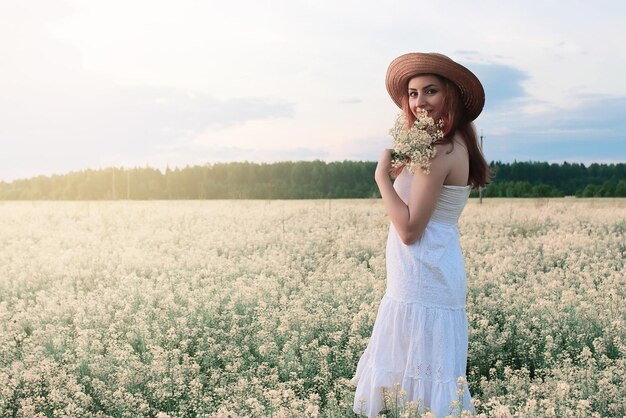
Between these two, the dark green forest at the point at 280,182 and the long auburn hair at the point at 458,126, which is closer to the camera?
the long auburn hair at the point at 458,126

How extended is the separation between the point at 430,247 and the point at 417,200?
380 mm

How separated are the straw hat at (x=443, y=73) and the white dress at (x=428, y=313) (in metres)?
0.61

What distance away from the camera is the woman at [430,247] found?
4.29m

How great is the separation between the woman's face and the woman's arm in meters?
0.38


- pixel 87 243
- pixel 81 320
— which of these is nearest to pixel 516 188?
pixel 87 243

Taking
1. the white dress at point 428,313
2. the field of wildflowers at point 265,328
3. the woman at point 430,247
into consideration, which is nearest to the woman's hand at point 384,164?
the woman at point 430,247

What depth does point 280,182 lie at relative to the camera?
6219cm

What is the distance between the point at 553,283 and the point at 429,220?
18.5 feet

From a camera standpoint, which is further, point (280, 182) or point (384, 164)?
point (280, 182)

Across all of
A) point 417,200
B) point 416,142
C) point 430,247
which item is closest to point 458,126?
point 416,142

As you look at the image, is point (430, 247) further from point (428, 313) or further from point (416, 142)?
point (416, 142)

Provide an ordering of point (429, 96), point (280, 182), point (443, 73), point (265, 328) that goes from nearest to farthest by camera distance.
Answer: point (443, 73) → point (429, 96) → point (265, 328) → point (280, 182)

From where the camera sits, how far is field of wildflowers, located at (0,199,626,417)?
5.71m

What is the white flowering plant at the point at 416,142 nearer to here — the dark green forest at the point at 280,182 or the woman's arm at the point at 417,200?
the woman's arm at the point at 417,200
